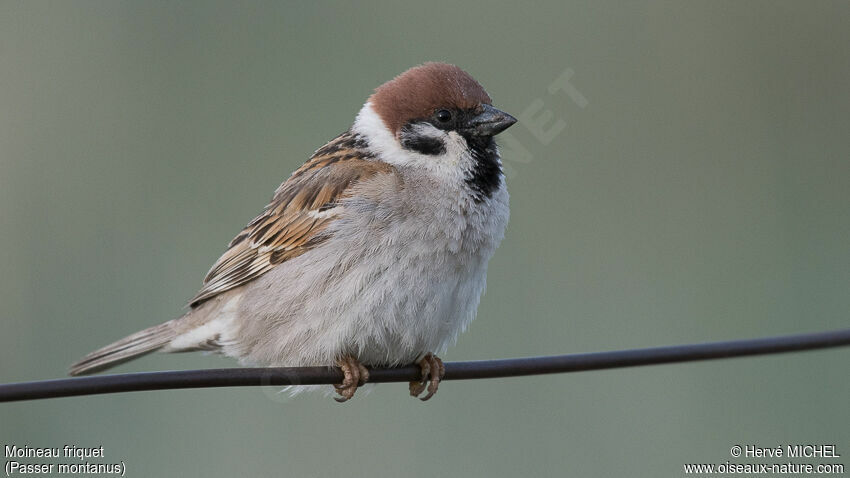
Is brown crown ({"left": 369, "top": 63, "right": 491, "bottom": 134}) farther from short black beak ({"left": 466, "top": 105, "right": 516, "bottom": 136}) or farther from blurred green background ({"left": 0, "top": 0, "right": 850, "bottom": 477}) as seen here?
blurred green background ({"left": 0, "top": 0, "right": 850, "bottom": 477})

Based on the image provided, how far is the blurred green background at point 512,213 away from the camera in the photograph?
13.9 ft

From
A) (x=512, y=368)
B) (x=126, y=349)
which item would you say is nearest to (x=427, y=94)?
(x=512, y=368)

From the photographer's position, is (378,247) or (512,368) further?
(378,247)

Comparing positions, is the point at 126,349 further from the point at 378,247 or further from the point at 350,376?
the point at 378,247

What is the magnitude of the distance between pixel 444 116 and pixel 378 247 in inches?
23.7

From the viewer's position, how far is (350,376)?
350 cm

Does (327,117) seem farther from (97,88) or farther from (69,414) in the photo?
(69,414)

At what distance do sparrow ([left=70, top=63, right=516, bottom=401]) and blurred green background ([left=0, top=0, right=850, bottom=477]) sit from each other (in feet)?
1.45

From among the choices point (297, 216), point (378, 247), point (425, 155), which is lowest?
point (378, 247)

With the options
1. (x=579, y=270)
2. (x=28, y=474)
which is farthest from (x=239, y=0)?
(x=28, y=474)

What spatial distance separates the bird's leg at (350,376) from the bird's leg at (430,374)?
0.75 feet

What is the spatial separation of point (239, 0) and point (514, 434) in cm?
280

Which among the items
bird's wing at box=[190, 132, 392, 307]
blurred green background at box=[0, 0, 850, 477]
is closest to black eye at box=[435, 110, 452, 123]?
bird's wing at box=[190, 132, 392, 307]

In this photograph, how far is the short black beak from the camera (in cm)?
369
